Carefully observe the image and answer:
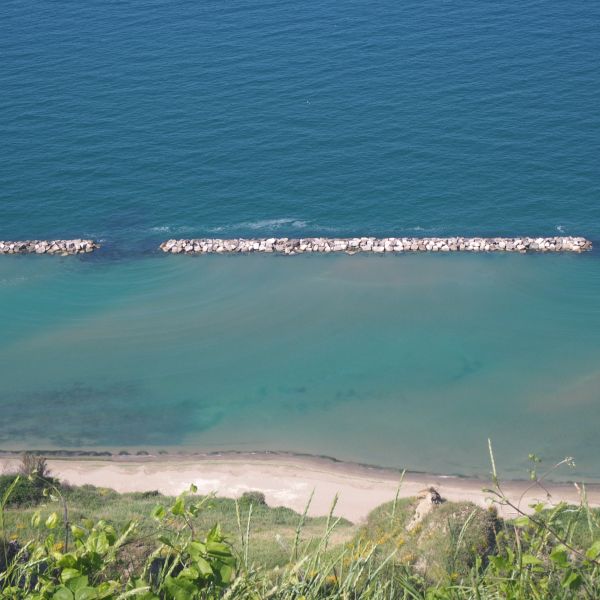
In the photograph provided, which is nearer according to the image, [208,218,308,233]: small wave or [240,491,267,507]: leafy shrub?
[240,491,267,507]: leafy shrub

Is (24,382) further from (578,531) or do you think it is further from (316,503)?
(578,531)

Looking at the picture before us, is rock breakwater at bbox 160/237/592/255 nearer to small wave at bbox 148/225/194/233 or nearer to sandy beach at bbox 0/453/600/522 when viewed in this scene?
small wave at bbox 148/225/194/233

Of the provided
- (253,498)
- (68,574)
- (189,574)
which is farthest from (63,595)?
(253,498)

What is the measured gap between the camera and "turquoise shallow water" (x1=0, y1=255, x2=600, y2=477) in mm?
33969

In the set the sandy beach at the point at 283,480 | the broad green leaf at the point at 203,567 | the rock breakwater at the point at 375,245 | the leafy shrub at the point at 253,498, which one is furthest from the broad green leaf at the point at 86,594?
the rock breakwater at the point at 375,245

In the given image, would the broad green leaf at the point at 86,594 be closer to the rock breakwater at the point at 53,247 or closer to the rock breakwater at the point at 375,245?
the rock breakwater at the point at 375,245

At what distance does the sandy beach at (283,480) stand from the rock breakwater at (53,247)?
55.2 ft

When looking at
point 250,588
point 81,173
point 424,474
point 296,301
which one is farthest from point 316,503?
point 81,173

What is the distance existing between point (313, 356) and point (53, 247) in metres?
18.2

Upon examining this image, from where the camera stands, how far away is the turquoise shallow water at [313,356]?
1337 inches

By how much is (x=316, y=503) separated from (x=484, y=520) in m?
8.60

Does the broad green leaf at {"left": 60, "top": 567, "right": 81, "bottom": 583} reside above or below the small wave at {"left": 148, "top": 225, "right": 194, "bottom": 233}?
above

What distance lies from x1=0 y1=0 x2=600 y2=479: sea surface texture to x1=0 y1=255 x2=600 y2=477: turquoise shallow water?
0.12 metres

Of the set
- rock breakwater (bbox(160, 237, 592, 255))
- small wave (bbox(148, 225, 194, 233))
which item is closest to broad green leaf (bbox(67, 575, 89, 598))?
rock breakwater (bbox(160, 237, 592, 255))
